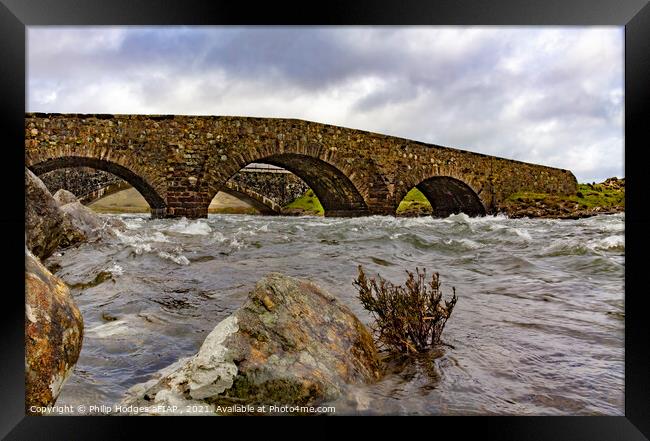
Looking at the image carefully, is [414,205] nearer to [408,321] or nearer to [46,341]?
[408,321]

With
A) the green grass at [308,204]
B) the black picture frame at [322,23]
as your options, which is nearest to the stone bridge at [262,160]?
the green grass at [308,204]

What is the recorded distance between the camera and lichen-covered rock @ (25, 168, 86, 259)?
4461mm

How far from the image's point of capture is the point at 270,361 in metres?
2.25

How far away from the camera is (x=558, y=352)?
120 inches

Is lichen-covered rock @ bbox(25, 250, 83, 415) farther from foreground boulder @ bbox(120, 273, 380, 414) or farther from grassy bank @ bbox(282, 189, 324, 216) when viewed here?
grassy bank @ bbox(282, 189, 324, 216)

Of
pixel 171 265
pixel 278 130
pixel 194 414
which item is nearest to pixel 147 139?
pixel 278 130

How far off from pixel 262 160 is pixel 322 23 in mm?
11047

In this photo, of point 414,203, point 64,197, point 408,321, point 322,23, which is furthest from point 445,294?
point 414,203

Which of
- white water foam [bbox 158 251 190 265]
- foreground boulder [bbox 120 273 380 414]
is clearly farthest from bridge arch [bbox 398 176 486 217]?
foreground boulder [bbox 120 273 380 414]

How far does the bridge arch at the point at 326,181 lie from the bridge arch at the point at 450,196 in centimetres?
330

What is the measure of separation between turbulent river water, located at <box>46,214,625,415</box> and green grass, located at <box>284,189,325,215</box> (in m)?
12.4
